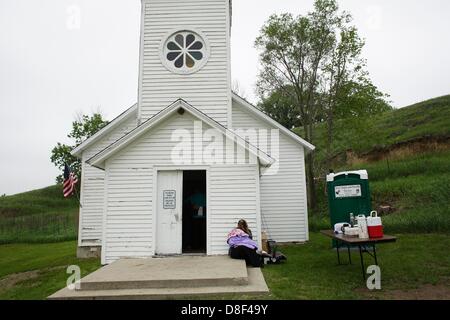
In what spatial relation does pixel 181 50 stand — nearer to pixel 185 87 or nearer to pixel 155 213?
pixel 185 87

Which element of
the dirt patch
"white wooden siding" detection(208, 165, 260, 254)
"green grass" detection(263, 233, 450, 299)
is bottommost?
the dirt patch

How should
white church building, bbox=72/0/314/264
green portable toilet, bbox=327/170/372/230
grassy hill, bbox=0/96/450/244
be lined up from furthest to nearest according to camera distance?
1. grassy hill, bbox=0/96/450/244
2. green portable toilet, bbox=327/170/372/230
3. white church building, bbox=72/0/314/264

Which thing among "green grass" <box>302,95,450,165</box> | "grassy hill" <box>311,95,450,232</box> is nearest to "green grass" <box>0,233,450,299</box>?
"grassy hill" <box>311,95,450,232</box>

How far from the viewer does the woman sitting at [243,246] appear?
8414mm

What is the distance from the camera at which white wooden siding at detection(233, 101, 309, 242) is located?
45.6 ft

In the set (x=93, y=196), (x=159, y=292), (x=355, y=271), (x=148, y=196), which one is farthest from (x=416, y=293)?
(x=93, y=196)

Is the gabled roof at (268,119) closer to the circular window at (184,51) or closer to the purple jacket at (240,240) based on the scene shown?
the circular window at (184,51)

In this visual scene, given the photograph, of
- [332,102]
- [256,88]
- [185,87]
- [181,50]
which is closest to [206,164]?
[185,87]

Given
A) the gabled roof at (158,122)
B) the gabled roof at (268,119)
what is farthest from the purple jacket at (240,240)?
the gabled roof at (268,119)

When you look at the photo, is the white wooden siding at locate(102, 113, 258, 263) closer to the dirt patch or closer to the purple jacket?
the purple jacket

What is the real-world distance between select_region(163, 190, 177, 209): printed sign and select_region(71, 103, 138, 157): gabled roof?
4.75 meters

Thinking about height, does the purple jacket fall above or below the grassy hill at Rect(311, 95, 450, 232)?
below

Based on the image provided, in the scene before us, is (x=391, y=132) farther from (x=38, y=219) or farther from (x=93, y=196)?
(x=38, y=219)
